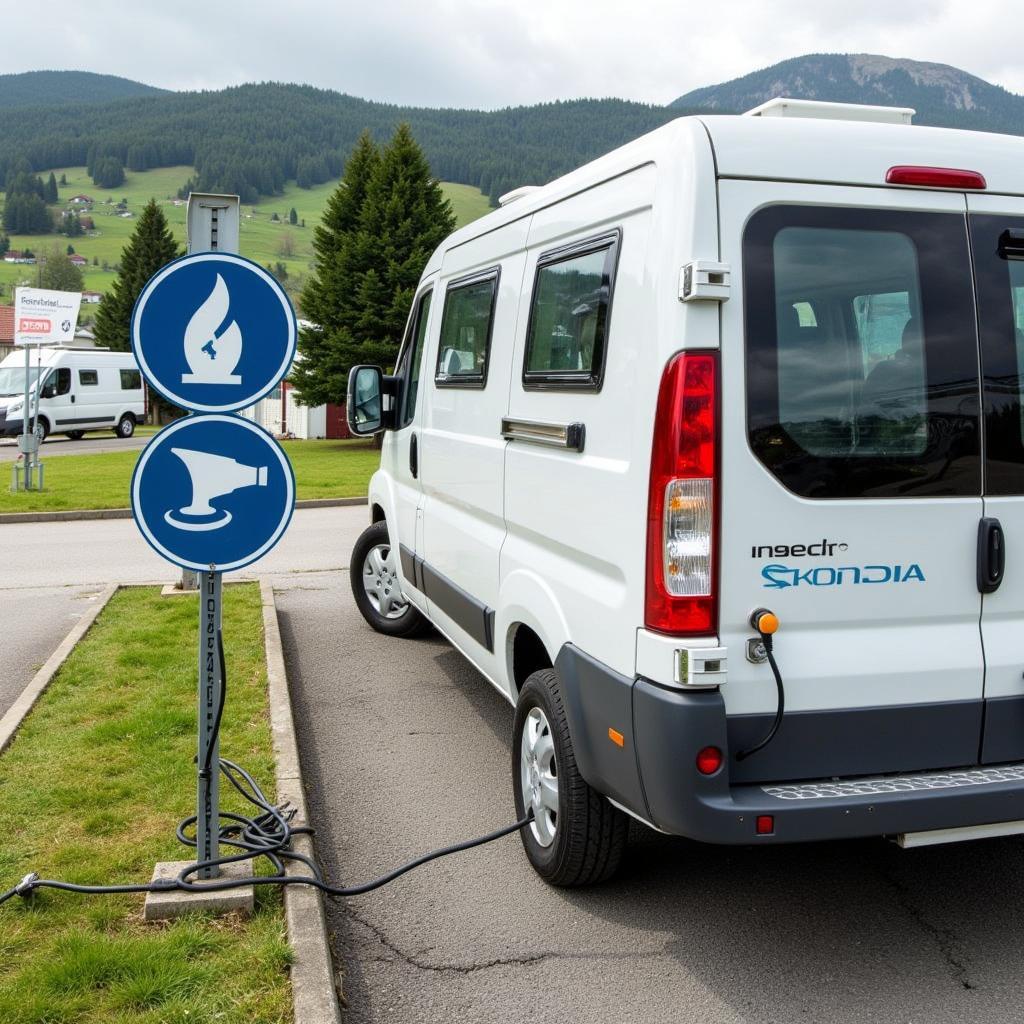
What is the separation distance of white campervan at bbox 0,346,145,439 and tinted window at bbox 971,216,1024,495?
33.4m

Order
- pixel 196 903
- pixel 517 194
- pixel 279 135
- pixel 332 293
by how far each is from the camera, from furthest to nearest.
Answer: pixel 279 135
pixel 332 293
pixel 517 194
pixel 196 903

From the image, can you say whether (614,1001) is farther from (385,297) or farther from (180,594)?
(385,297)

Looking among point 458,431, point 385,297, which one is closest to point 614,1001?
point 458,431

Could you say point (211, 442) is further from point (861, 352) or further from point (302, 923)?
point (861, 352)

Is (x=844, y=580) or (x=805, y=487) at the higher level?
(x=805, y=487)

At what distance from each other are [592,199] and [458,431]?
1780mm

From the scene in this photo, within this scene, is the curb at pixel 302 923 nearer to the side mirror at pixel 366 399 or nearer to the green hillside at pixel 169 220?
the side mirror at pixel 366 399

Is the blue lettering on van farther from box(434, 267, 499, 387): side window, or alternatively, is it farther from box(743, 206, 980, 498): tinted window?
box(434, 267, 499, 387): side window

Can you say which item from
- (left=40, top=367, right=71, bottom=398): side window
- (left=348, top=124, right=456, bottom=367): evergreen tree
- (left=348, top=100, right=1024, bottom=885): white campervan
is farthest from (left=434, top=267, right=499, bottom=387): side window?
(left=40, top=367, right=71, bottom=398): side window

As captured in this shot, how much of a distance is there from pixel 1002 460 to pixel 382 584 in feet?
16.4

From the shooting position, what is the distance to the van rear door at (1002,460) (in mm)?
3410

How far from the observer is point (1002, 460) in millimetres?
3430

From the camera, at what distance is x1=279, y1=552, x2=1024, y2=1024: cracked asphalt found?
10.8ft

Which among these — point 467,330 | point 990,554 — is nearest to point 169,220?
point 467,330
